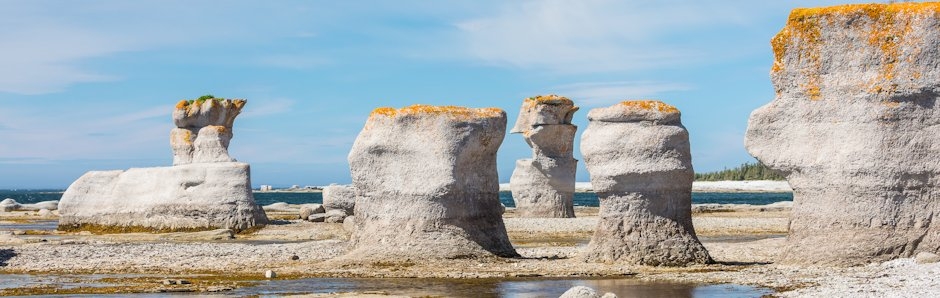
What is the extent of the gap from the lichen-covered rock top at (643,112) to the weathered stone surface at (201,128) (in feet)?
56.7

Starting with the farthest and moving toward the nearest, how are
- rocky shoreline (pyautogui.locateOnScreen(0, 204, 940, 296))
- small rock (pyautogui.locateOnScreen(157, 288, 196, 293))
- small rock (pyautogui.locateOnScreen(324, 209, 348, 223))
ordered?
small rock (pyautogui.locateOnScreen(324, 209, 348, 223)), rocky shoreline (pyautogui.locateOnScreen(0, 204, 940, 296)), small rock (pyautogui.locateOnScreen(157, 288, 196, 293))

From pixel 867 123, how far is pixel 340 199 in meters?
23.8

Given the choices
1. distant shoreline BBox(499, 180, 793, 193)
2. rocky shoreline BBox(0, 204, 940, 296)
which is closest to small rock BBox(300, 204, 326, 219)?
rocky shoreline BBox(0, 204, 940, 296)

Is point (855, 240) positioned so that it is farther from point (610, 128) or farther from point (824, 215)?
point (610, 128)

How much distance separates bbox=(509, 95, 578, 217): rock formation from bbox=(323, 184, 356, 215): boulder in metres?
5.54

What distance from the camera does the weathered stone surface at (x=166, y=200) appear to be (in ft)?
110

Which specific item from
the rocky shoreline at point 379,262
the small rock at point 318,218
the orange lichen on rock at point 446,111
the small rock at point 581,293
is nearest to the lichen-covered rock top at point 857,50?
the rocky shoreline at point 379,262

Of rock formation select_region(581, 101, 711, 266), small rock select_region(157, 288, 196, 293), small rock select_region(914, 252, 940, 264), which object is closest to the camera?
small rock select_region(157, 288, 196, 293)

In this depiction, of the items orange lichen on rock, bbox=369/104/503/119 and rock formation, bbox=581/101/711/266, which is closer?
rock formation, bbox=581/101/711/266

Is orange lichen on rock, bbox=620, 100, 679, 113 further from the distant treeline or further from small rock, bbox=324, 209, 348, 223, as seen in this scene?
the distant treeline

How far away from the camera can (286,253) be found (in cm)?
2598

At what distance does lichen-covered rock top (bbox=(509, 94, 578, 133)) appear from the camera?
3709 cm

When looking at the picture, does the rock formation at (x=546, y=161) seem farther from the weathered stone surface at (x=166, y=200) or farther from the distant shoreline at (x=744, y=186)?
the distant shoreline at (x=744, y=186)

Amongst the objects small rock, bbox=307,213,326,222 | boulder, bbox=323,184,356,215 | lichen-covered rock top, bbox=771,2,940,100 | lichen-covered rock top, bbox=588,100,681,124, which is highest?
lichen-covered rock top, bbox=771,2,940,100
